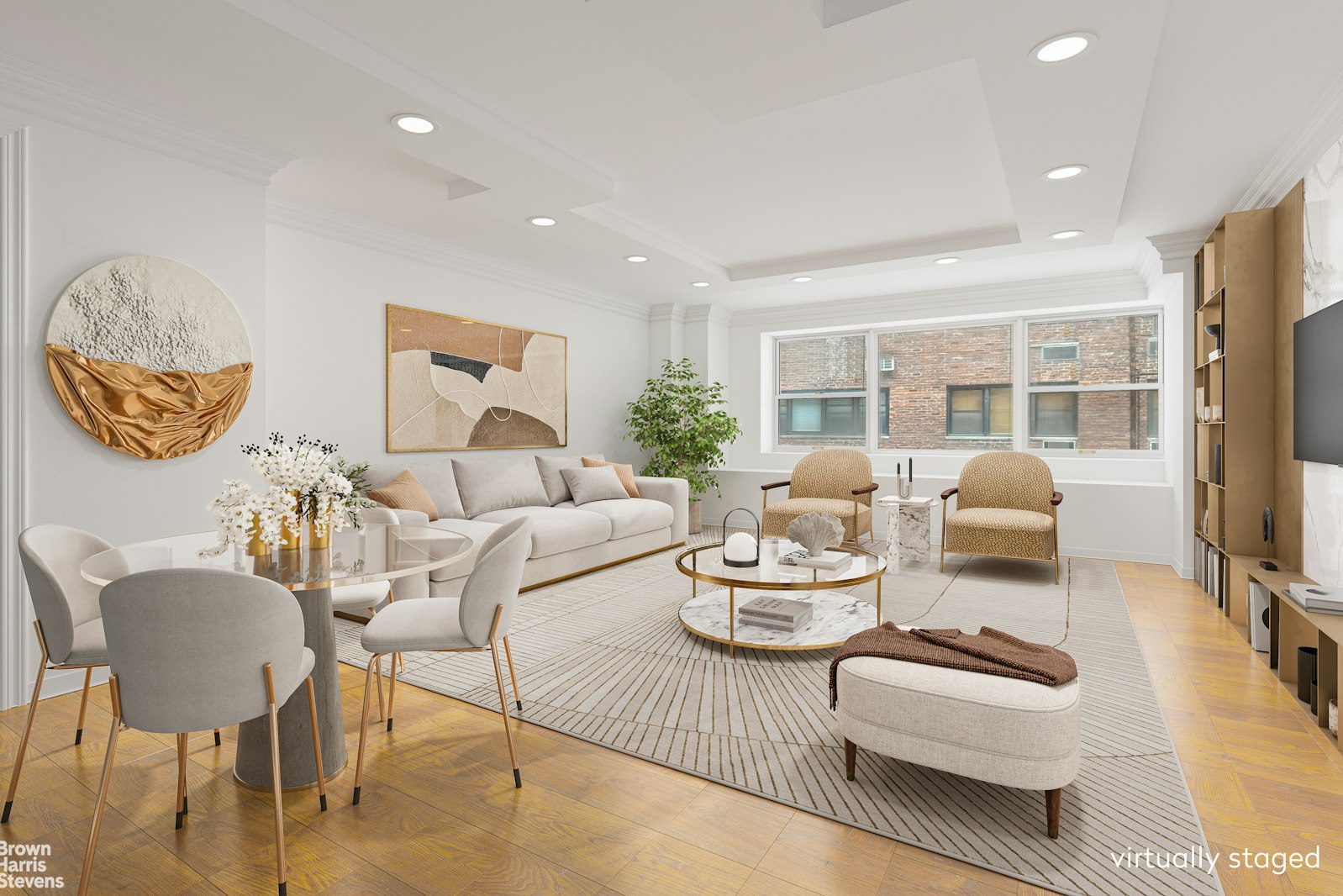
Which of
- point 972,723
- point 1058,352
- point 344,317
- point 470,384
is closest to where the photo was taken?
point 972,723

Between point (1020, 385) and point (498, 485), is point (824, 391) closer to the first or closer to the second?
point (1020, 385)

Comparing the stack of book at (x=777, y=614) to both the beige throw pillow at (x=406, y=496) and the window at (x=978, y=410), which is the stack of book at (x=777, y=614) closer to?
the beige throw pillow at (x=406, y=496)

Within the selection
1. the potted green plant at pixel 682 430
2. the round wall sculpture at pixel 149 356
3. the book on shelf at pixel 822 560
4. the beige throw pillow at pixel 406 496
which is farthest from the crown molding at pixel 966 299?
the round wall sculpture at pixel 149 356

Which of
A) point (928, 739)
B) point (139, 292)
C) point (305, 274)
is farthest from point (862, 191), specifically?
point (139, 292)

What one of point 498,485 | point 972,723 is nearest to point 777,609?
point 972,723

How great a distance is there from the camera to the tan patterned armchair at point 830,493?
549 cm

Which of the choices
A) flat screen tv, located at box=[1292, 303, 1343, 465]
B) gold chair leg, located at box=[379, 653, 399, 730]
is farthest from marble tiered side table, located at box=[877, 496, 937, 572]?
gold chair leg, located at box=[379, 653, 399, 730]

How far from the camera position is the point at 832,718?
2629mm

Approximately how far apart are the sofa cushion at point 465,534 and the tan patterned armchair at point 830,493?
2.28m

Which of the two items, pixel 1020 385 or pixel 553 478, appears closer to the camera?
pixel 553 478

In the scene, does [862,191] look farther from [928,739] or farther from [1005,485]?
[928,739]

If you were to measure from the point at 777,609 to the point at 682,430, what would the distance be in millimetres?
3514

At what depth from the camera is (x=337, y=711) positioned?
231cm

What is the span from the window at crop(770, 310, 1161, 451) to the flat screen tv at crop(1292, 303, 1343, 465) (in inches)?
119
